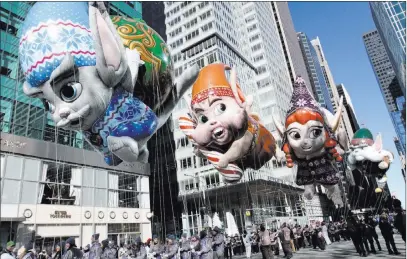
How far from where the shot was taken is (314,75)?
419 ft

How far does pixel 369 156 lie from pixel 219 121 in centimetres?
686

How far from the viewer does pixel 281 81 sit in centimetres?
5747

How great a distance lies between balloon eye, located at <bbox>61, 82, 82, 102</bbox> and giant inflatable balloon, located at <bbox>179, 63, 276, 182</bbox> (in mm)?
4006

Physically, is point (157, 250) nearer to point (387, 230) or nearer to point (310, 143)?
point (310, 143)

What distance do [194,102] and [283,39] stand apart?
80374 millimetres

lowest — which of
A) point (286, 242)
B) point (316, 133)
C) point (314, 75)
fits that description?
point (286, 242)

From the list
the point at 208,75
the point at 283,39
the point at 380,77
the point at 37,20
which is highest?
the point at 380,77

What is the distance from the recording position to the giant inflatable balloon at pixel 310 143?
28.9ft

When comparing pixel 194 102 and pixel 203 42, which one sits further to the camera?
pixel 203 42

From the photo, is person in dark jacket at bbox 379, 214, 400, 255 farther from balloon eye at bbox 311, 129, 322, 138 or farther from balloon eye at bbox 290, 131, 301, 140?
balloon eye at bbox 290, 131, 301, 140

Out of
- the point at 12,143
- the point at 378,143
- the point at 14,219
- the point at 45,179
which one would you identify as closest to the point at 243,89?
the point at 45,179

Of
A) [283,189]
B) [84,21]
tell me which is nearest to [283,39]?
[283,189]

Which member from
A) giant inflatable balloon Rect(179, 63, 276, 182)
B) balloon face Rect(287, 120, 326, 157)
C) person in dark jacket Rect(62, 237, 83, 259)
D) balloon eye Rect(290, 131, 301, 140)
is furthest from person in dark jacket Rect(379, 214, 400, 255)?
person in dark jacket Rect(62, 237, 83, 259)

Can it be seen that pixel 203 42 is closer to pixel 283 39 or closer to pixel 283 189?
pixel 283 189
